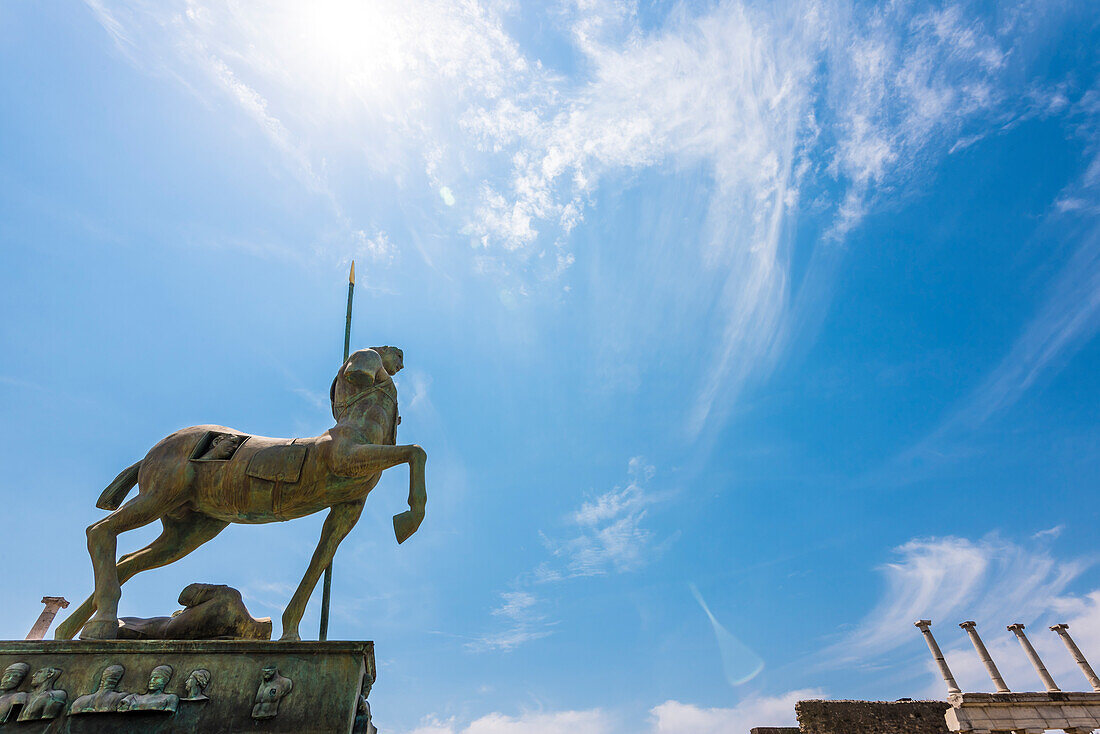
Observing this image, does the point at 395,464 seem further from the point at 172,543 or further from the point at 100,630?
the point at 100,630

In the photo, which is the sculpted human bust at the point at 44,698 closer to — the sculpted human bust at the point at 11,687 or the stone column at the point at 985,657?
the sculpted human bust at the point at 11,687

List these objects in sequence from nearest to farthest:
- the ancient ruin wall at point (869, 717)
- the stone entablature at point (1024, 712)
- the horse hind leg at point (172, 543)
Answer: the horse hind leg at point (172, 543) → the stone entablature at point (1024, 712) → the ancient ruin wall at point (869, 717)

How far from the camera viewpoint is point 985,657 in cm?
2306

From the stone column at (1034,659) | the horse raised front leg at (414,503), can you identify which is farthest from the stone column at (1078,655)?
the horse raised front leg at (414,503)

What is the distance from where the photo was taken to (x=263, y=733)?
330cm

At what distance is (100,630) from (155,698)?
925 millimetres

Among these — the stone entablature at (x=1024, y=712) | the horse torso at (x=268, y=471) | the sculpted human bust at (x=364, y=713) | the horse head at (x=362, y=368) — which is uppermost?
the stone entablature at (x=1024, y=712)

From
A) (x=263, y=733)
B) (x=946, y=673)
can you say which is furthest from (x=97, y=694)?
(x=946, y=673)

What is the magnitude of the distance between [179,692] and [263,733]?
582 millimetres

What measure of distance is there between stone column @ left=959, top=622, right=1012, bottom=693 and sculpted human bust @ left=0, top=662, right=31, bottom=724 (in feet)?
89.0

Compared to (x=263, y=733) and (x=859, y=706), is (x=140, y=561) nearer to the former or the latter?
(x=263, y=733)

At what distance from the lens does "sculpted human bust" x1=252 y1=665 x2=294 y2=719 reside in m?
3.34

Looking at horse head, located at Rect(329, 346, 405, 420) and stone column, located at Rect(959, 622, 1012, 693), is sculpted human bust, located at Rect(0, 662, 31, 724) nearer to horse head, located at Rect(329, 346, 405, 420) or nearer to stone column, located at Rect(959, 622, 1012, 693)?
horse head, located at Rect(329, 346, 405, 420)

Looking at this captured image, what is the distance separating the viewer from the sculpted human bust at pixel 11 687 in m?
3.37
